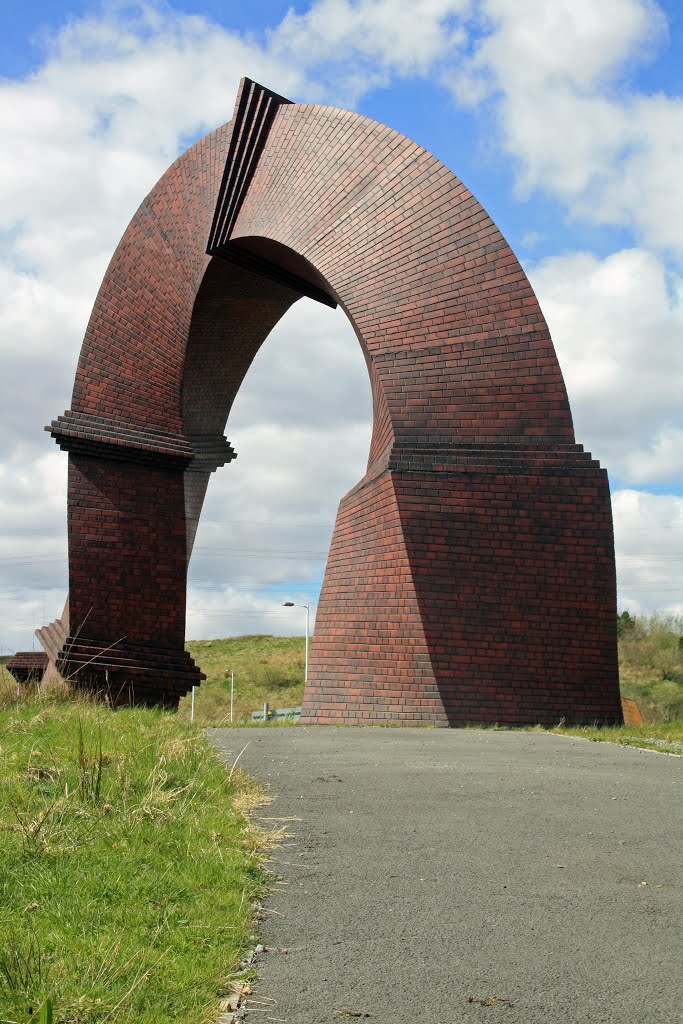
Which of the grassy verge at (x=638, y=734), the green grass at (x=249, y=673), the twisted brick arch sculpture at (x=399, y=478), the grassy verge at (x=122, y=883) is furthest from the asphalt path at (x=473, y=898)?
the green grass at (x=249, y=673)

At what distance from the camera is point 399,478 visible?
11055 mm

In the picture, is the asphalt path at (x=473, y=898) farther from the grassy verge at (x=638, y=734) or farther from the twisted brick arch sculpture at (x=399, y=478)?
the twisted brick arch sculpture at (x=399, y=478)

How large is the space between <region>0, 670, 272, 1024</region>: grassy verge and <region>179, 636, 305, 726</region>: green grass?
81.3 ft

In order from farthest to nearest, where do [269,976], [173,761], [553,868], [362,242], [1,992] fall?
1. [362,242]
2. [173,761]
3. [553,868]
4. [269,976]
5. [1,992]

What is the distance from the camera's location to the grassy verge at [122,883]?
2436mm

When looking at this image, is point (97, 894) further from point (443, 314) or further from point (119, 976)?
point (443, 314)

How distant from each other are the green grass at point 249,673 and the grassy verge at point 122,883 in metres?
24.8

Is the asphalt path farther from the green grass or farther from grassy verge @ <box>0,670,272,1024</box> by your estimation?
the green grass

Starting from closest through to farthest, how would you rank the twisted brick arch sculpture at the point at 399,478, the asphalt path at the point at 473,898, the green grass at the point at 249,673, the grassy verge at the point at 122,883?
the grassy verge at the point at 122,883, the asphalt path at the point at 473,898, the twisted brick arch sculpture at the point at 399,478, the green grass at the point at 249,673

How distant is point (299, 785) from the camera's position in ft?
19.9

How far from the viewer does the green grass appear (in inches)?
1464

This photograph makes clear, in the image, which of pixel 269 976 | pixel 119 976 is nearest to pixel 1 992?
pixel 119 976

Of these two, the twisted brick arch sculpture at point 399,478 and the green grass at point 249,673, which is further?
the green grass at point 249,673

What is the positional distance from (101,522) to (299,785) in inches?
333
